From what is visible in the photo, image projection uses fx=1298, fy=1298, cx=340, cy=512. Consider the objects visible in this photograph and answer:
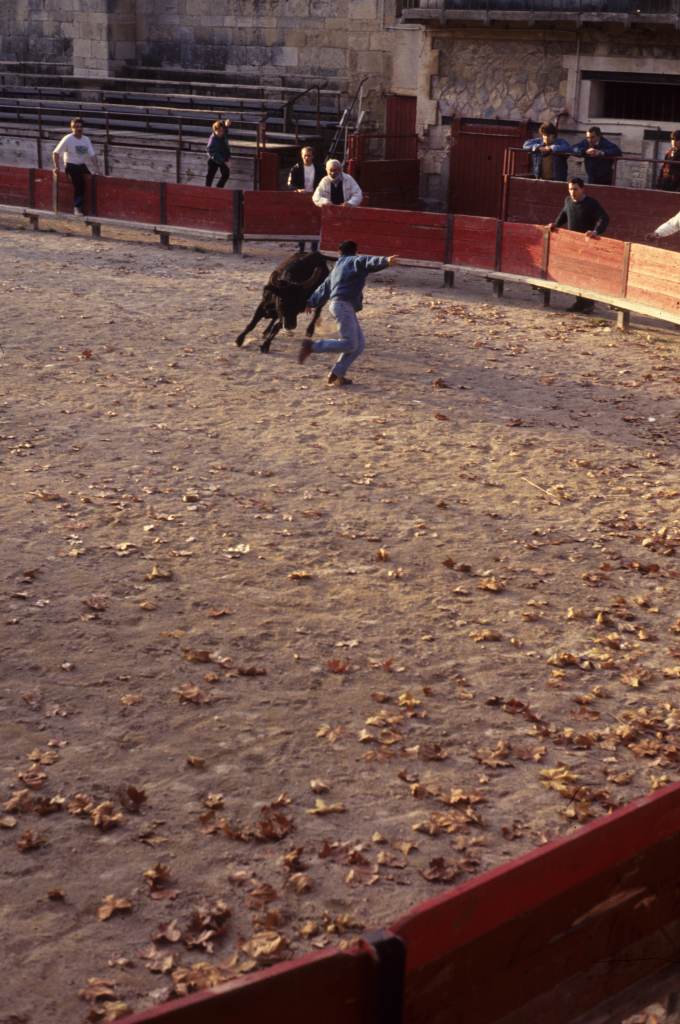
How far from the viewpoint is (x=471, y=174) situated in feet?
87.9

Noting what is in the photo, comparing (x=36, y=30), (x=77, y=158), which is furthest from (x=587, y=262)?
(x=36, y=30)

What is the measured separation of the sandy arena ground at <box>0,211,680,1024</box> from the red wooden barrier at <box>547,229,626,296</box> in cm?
317

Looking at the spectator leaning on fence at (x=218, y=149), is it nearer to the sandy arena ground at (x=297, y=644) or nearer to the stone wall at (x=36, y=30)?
the stone wall at (x=36, y=30)

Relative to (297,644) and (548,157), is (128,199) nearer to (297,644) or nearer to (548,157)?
(548,157)

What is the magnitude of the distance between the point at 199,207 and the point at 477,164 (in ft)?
22.7

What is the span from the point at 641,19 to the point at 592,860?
22282 mm

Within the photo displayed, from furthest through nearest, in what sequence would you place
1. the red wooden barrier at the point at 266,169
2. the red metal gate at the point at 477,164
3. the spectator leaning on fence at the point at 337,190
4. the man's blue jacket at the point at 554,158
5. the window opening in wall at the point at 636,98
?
1. the red wooden barrier at the point at 266,169
2. the red metal gate at the point at 477,164
3. the window opening in wall at the point at 636,98
4. the man's blue jacket at the point at 554,158
5. the spectator leaning on fence at the point at 337,190

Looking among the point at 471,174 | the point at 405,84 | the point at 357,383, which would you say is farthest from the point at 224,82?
the point at 357,383

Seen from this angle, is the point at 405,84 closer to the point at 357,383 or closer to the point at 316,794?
the point at 357,383

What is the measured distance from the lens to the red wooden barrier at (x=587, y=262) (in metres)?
17.1

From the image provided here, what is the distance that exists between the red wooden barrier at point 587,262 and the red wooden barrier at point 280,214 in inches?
194

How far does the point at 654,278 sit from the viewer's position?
16.4 meters

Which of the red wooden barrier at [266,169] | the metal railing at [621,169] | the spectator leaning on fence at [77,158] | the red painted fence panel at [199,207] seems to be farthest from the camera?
the red wooden barrier at [266,169]

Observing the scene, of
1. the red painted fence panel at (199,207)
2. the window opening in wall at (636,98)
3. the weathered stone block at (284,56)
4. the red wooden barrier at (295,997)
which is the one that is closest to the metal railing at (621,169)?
the window opening in wall at (636,98)
